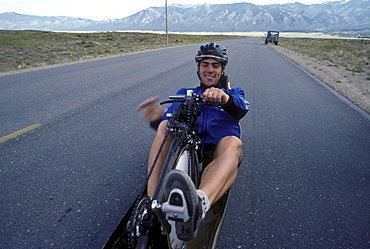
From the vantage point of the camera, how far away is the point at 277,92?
25.6ft

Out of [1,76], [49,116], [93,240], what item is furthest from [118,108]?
[1,76]

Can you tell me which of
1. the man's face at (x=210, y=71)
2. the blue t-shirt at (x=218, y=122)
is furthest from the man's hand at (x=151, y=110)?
the man's face at (x=210, y=71)

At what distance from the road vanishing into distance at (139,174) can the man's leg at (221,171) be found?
1.51 feet

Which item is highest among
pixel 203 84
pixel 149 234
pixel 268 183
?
pixel 203 84

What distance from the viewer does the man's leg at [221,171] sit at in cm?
194

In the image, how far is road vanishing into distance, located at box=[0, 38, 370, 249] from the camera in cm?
223

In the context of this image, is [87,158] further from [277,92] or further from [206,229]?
[277,92]

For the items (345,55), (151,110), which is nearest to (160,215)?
(151,110)

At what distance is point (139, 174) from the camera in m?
3.12

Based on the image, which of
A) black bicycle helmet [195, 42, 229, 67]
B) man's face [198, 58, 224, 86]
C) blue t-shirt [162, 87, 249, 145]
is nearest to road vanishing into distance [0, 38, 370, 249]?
blue t-shirt [162, 87, 249, 145]

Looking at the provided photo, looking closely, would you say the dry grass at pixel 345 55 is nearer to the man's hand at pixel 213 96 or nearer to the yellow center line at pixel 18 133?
the man's hand at pixel 213 96

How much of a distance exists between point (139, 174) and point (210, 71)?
1416 mm

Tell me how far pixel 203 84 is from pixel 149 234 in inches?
74.3

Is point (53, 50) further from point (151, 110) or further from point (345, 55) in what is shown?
point (345, 55)
